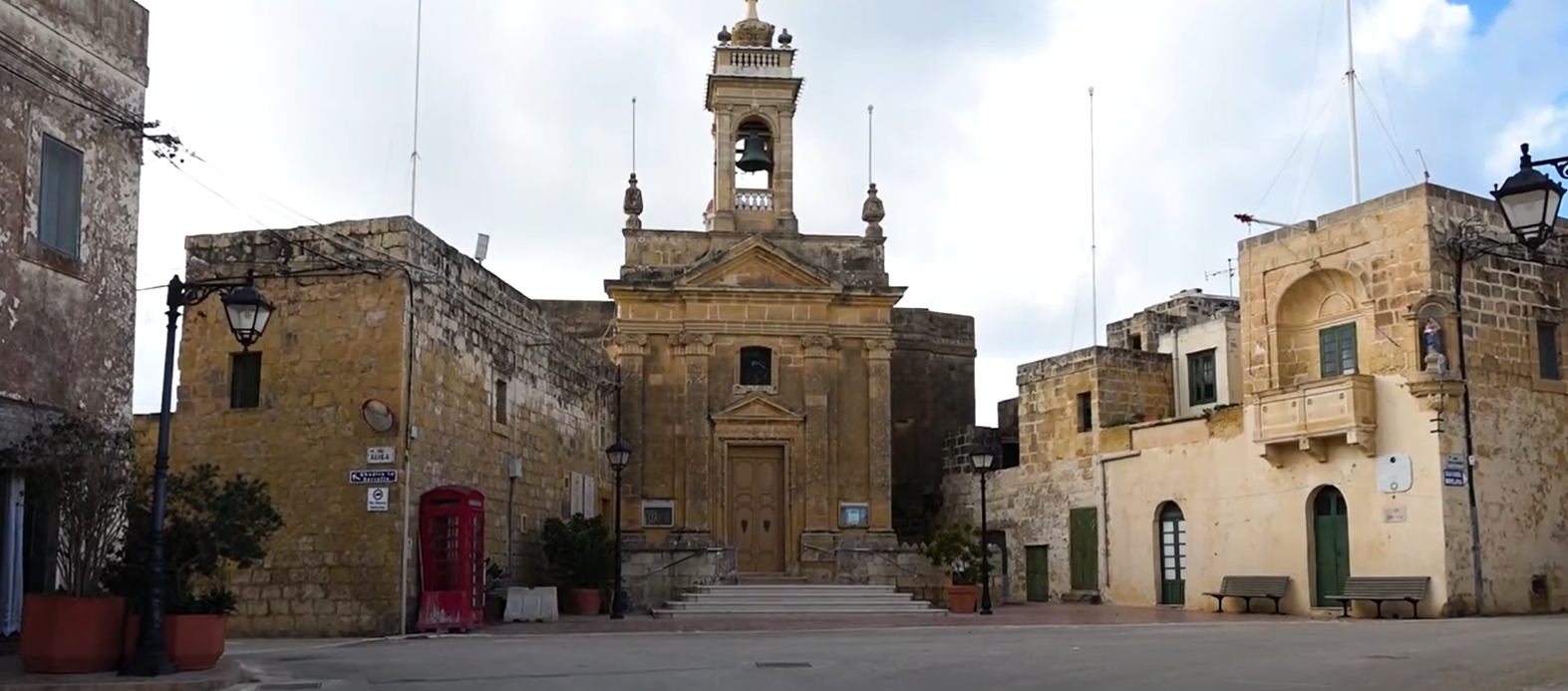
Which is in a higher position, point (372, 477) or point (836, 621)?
point (372, 477)

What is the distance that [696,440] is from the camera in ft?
101

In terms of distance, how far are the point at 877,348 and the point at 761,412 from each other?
2804mm

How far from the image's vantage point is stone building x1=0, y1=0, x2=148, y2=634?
1318 centimetres

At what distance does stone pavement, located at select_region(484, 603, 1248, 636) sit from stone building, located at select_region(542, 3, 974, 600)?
504cm

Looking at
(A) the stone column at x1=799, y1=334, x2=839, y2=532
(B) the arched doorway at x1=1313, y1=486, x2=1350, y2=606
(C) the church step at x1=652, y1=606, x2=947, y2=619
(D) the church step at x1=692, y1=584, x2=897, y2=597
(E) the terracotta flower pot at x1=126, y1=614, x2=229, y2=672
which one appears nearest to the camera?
(E) the terracotta flower pot at x1=126, y1=614, x2=229, y2=672

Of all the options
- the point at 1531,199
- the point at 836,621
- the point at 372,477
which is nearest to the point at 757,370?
the point at 836,621

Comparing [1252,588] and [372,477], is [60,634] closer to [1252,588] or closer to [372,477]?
[372,477]

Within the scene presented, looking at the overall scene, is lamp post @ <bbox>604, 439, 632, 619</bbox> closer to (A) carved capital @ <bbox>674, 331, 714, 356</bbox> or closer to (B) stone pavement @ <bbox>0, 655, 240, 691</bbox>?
(A) carved capital @ <bbox>674, 331, 714, 356</bbox>

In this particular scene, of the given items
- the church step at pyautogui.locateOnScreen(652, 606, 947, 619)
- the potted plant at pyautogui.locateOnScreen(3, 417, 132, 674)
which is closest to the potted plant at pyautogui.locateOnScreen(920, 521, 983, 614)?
the church step at pyautogui.locateOnScreen(652, 606, 947, 619)

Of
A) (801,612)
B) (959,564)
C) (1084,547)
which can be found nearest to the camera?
(801,612)

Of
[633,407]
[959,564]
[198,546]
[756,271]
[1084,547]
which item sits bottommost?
[959,564]

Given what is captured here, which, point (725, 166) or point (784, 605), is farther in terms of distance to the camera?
point (725, 166)

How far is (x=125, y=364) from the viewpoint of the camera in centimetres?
1489

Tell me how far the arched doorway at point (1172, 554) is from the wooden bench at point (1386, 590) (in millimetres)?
4803
